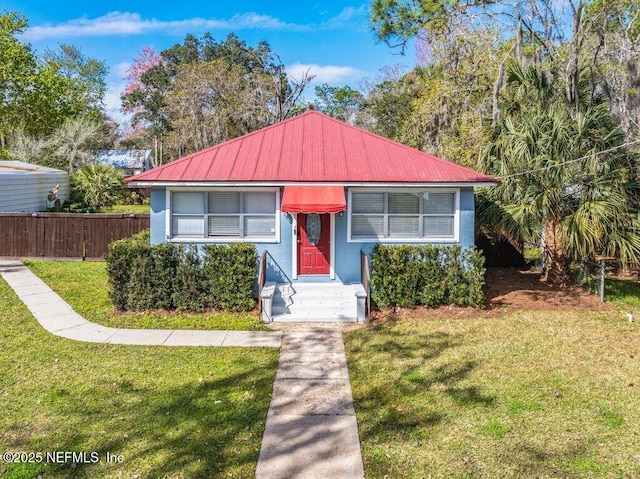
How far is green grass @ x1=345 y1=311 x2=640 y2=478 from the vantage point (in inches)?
196

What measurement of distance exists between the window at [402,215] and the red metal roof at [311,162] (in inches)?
25.3

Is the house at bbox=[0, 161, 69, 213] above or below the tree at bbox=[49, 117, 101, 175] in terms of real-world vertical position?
below

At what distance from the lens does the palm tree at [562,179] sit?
11.2m

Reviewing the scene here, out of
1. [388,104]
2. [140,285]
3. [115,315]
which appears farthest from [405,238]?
[388,104]

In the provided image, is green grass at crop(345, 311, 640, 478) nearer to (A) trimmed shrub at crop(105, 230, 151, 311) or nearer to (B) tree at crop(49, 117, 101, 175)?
(A) trimmed shrub at crop(105, 230, 151, 311)

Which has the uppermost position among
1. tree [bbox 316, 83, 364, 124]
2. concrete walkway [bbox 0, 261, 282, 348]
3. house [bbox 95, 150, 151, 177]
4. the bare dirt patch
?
tree [bbox 316, 83, 364, 124]

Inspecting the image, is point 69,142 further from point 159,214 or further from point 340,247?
point 340,247

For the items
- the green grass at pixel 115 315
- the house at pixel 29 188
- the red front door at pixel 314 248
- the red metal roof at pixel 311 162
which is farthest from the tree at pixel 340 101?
the green grass at pixel 115 315

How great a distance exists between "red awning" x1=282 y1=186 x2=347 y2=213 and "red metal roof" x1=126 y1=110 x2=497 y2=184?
23cm

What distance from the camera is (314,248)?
39.2 feet

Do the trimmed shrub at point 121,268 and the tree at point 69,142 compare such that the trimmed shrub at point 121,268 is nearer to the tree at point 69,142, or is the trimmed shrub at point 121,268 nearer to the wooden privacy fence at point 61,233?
the wooden privacy fence at point 61,233

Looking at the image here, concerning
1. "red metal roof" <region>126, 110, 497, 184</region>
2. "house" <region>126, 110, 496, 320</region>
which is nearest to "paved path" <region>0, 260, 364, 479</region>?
"house" <region>126, 110, 496, 320</region>

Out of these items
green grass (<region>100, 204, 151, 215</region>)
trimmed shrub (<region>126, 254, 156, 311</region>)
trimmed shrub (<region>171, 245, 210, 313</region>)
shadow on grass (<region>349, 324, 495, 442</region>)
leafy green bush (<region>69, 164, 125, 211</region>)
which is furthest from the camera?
green grass (<region>100, 204, 151, 215</region>)

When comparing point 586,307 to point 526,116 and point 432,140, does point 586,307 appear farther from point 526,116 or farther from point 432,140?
point 432,140
